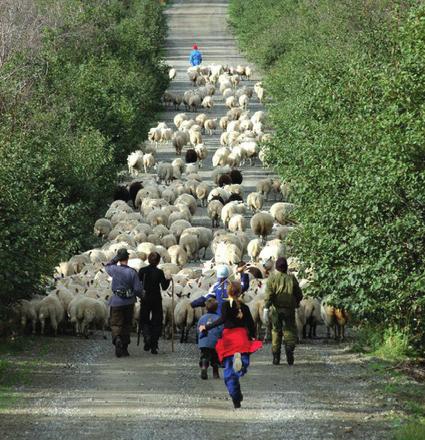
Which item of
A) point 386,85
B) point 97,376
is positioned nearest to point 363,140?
point 386,85

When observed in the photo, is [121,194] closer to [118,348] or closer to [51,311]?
[51,311]

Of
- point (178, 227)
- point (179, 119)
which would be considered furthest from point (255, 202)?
point (179, 119)

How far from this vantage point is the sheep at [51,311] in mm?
20734

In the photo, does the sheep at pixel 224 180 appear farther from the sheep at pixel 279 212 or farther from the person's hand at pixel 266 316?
the person's hand at pixel 266 316

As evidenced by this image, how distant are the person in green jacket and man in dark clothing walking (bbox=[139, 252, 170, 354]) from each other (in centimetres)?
176

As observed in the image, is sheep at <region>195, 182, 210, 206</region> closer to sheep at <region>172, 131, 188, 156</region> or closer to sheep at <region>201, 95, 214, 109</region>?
sheep at <region>172, 131, 188, 156</region>

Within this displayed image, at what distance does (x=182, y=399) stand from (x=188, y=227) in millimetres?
16537

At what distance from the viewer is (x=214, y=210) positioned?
34312mm

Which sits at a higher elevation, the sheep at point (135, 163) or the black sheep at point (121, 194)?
the sheep at point (135, 163)

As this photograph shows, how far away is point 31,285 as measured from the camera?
66.6 feet

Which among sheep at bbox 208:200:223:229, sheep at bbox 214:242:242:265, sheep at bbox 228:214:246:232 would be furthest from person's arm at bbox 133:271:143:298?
sheep at bbox 208:200:223:229

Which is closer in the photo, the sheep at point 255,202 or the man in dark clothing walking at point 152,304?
the man in dark clothing walking at point 152,304

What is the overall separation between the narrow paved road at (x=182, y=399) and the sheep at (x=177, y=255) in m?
7.64

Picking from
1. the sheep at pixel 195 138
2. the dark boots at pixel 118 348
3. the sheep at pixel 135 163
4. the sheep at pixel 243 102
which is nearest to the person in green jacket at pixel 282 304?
the dark boots at pixel 118 348
